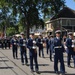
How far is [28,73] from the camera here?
1493 cm

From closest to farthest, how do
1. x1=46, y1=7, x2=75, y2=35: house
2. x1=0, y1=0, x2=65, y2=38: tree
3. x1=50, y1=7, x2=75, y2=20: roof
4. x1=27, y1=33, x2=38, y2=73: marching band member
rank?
A: x1=27, y1=33, x2=38, y2=73: marching band member, x1=0, y1=0, x2=65, y2=38: tree, x1=46, y1=7, x2=75, y2=35: house, x1=50, y1=7, x2=75, y2=20: roof

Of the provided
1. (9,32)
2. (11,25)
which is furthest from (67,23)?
(9,32)

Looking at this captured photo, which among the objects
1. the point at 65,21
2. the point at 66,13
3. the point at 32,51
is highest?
the point at 66,13

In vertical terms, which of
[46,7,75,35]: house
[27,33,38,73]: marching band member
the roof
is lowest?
[27,33,38,73]: marching band member

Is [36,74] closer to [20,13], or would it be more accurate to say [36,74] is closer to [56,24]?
[20,13]

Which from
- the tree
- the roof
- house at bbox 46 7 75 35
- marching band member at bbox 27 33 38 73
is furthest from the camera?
the roof

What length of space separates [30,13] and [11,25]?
25.6m

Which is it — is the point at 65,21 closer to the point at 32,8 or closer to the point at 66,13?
the point at 66,13

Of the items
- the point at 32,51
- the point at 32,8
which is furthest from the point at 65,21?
the point at 32,51

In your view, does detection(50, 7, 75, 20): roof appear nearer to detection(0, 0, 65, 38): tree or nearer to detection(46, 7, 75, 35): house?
detection(46, 7, 75, 35): house

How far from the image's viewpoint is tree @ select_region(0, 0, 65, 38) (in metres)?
64.6

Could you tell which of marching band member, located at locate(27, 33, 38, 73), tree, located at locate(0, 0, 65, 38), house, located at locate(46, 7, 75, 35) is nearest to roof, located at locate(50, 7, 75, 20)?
house, located at locate(46, 7, 75, 35)

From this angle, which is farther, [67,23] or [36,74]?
[67,23]

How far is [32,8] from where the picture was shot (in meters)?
65.0
